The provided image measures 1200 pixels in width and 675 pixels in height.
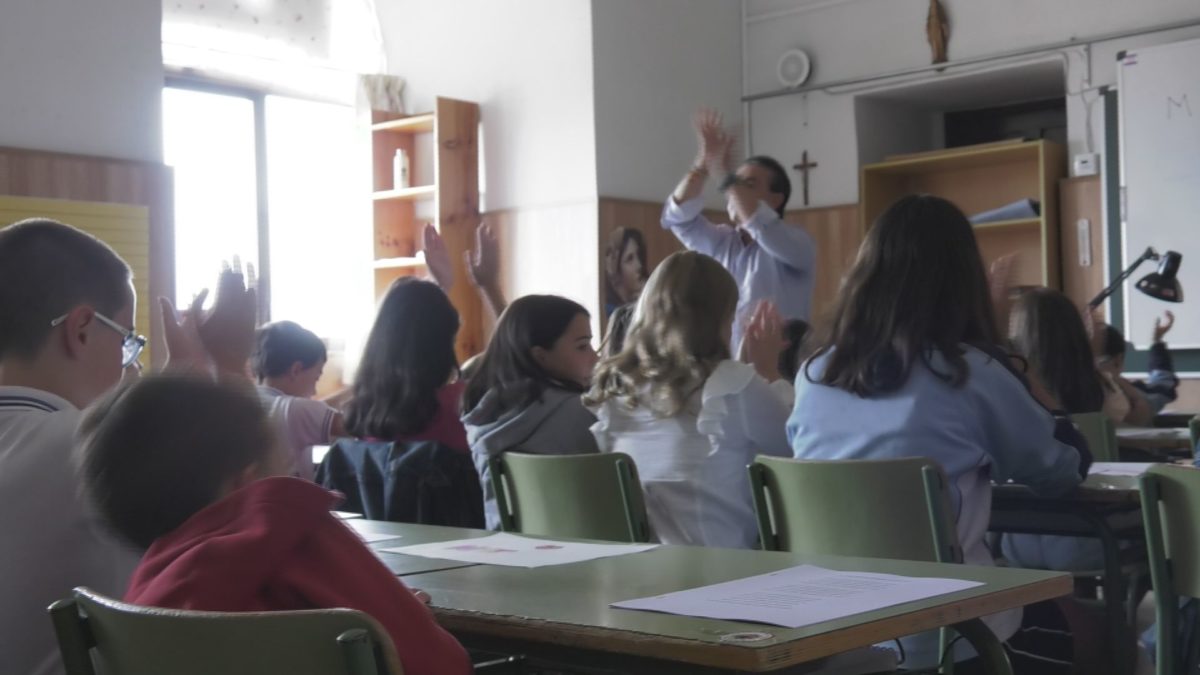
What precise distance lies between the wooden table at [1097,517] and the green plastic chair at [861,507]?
430 millimetres

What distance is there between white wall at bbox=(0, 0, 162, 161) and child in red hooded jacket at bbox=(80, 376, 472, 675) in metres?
4.62

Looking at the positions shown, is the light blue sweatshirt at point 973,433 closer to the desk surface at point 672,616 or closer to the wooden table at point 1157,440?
the desk surface at point 672,616

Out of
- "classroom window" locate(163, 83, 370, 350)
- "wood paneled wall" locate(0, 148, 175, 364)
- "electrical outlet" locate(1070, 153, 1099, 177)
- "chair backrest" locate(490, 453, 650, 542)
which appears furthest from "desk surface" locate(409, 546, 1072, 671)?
"electrical outlet" locate(1070, 153, 1099, 177)

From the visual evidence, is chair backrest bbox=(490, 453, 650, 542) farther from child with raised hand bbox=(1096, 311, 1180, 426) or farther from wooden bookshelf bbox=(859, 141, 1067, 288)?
wooden bookshelf bbox=(859, 141, 1067, 288)

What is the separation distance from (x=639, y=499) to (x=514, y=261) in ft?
17.2

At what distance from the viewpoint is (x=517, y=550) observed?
198 cm

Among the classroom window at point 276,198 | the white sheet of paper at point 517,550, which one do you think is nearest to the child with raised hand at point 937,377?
the white sheet of paper at point 517,550

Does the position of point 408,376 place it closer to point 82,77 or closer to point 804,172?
point 82,77

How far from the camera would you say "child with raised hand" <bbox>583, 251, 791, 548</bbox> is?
9.38 feet

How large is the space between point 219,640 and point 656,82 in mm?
6834

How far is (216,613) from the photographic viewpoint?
114cm

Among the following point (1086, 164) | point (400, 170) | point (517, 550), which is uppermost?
point (400, 170)

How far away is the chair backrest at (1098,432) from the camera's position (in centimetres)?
351

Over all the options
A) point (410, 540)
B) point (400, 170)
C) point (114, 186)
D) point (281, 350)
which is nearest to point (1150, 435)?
point (281, 350)
